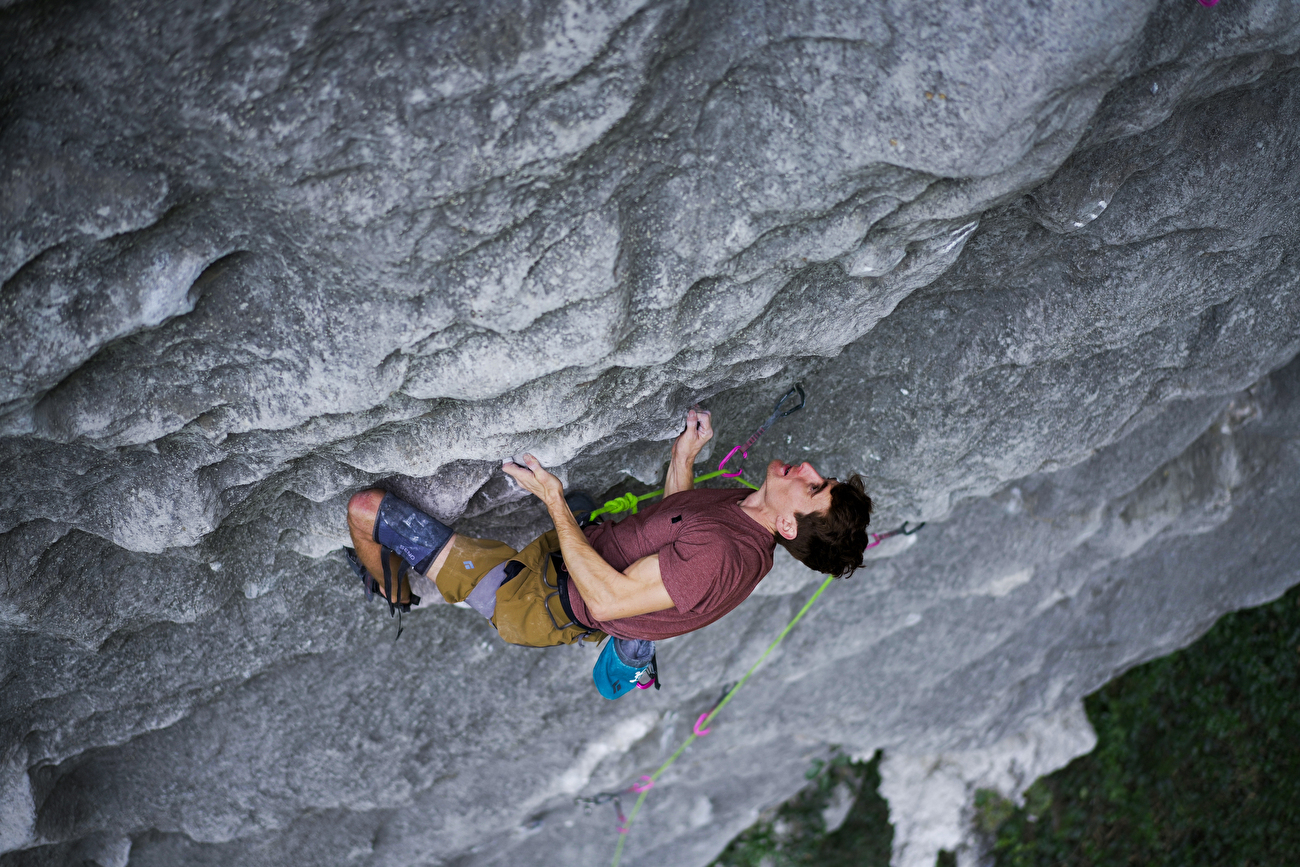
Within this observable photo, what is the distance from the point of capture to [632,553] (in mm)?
2531

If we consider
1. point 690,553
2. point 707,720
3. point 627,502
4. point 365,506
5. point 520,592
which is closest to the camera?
point 690,553

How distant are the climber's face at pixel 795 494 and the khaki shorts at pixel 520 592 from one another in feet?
2.47

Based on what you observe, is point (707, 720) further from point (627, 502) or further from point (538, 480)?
point (538, 480)

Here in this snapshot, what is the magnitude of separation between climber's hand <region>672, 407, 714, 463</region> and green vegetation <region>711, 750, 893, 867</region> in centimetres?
389

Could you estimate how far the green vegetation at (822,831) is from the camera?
19.5ft

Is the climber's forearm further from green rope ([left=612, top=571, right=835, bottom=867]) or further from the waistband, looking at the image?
green rope ([left=612, top=571, right=835, bottom=867])

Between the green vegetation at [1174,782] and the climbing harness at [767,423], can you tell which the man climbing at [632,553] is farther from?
the green vegetation at [1174,782]

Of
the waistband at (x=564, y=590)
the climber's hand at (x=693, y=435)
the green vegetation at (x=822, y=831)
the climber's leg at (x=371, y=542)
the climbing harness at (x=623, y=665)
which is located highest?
the climber's leg at (x=371, y=542)

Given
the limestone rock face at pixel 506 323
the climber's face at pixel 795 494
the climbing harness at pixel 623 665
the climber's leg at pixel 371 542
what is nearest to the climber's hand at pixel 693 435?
the limestone rock face at pixel 506 323

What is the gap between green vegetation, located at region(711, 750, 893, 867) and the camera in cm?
595

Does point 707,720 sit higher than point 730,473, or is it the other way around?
point 730,473

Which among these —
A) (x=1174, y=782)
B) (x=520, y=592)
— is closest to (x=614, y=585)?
(x=520, y=592)

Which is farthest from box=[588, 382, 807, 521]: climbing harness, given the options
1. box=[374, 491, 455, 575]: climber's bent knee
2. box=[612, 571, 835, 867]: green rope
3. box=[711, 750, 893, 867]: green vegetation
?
box=[711, 750, 893, 867]: green vegetation

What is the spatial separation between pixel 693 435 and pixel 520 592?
76cm
